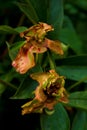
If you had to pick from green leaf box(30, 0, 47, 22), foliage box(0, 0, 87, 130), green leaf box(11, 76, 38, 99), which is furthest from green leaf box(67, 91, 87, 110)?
green leaf box(30, 0, 47, 22)

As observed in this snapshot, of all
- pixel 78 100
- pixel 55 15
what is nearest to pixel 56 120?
pixel 78 100

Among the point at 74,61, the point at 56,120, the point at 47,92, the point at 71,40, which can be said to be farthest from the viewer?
the point at 71,40

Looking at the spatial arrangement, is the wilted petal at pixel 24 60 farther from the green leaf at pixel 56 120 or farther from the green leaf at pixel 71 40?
the green leaf at pixel 71 40

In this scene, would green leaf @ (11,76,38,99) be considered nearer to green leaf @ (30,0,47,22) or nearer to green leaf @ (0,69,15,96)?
green leaf @ (0,69,15,96)

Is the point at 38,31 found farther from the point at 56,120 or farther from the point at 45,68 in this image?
the point at 56,120

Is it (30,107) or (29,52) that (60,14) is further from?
(30,107)

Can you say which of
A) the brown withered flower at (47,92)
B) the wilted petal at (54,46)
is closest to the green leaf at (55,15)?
the wilted petal at (54,46)

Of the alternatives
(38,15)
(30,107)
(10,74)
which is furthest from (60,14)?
(30,107)
